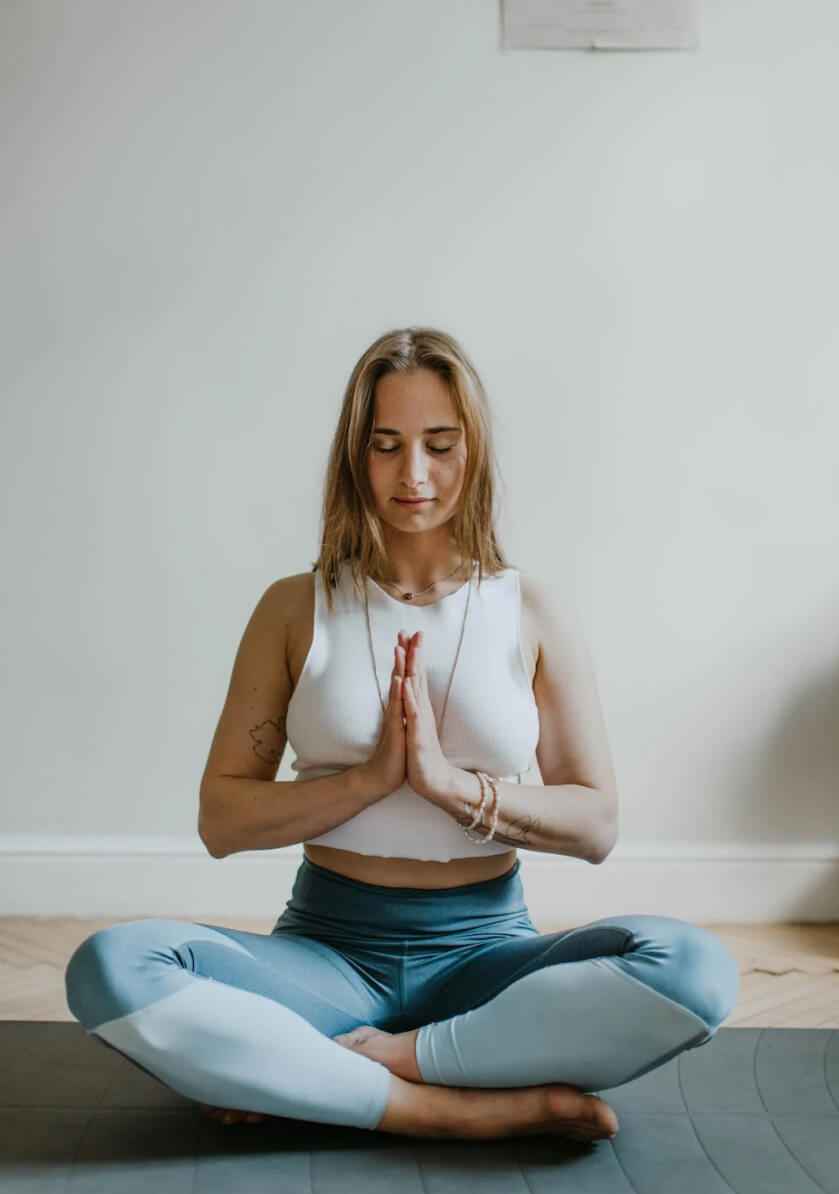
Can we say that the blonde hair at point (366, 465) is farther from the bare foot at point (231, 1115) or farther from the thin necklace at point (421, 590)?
the bare foot at point (231, 1115)

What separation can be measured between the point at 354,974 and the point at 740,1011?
1000 mm

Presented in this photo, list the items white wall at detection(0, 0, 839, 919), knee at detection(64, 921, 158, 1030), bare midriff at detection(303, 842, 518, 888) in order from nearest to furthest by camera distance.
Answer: knee at detection(64, 921, 158, 1030)
bare midriff at detection(303, 842, 518, 888)
white wall at detection(0, 0, 839, 919)

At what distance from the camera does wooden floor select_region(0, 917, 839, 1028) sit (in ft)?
7.72

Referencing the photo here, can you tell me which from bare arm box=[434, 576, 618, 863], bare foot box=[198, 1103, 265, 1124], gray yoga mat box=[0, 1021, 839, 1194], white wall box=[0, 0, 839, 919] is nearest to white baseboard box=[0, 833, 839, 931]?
white wall box=[0, 0, 839, 919]

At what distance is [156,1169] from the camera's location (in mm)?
1587

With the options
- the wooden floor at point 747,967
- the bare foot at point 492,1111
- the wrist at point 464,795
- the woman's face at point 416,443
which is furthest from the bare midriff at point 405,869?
the wooden floor at point 747,967

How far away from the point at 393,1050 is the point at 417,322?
1.85 m

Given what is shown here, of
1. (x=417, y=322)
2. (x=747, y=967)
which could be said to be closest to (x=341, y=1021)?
(x=747, y=967)

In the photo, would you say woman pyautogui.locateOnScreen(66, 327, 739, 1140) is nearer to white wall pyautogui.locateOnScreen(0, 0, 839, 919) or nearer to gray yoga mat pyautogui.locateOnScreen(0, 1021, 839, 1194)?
gray yoga mat pyautogui.locateOnScreen(0, 1021, 839, 1194)

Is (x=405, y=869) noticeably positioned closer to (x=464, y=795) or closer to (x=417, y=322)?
(x=464, y=795)

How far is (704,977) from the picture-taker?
159 centimetres

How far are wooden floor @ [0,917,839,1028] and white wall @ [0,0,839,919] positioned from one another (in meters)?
0.09

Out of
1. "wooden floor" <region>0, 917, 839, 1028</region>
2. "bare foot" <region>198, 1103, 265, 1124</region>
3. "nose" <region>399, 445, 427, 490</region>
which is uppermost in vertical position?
"nose" <region>399, 445, 427, 490</region>

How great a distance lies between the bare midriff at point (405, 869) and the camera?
1797 mm
